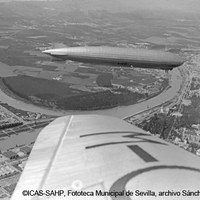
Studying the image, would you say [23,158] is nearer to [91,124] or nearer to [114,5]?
[91,124]

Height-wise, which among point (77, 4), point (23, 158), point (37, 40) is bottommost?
point (23, 158)

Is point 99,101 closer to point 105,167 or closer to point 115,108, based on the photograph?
point 115,108

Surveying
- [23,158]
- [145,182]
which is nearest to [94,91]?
[23,158]

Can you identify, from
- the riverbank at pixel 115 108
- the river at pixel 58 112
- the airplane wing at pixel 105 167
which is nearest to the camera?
the airplane wing at pixel 105 167

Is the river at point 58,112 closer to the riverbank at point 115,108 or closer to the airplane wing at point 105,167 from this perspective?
the riverbank at point 115,108

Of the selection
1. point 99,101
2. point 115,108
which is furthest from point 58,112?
point 115,108

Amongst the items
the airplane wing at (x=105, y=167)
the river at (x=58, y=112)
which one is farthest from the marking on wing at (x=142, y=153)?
the river at (x=58, y=112)
